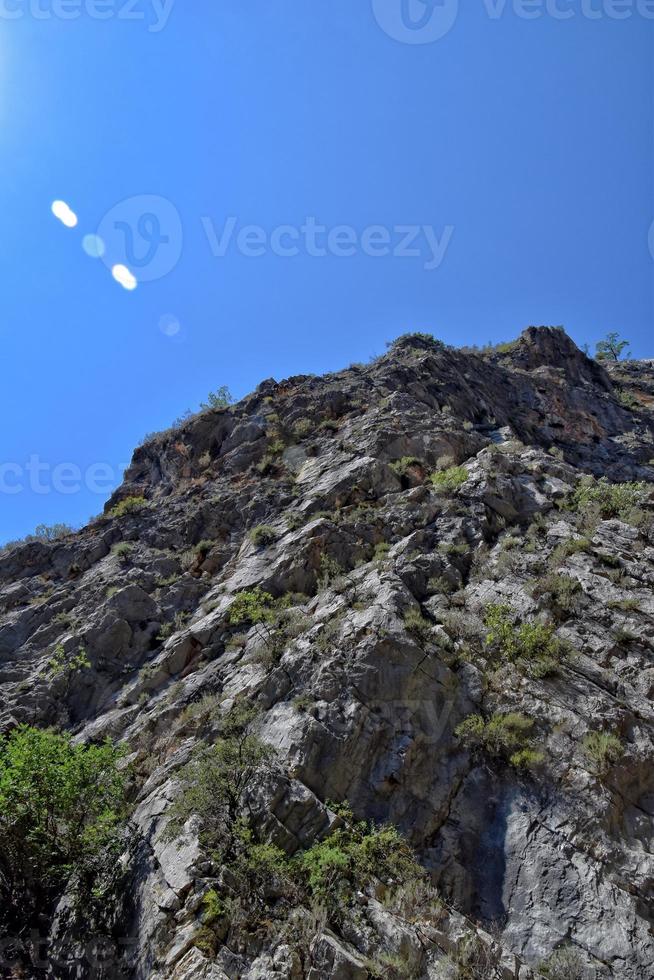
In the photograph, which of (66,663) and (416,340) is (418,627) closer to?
(66,663)

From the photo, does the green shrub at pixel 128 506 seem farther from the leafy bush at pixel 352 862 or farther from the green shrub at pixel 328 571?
the leafy bush at pixel 352 862

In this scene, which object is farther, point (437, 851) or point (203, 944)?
point (437, 851)

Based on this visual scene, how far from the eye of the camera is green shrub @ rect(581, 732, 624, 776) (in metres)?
8.75

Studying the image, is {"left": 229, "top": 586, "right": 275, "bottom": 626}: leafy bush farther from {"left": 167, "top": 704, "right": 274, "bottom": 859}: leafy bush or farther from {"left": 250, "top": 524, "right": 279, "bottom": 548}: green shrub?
{"left": 167, "top": 704, "right": 274, "bottom": 859}: leafy bush

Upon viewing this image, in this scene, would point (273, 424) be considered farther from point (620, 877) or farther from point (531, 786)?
point (620, 877)

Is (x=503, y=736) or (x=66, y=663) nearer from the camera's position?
(x=503, y=736)

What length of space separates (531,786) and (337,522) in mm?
9078

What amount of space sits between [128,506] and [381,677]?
15327 mm

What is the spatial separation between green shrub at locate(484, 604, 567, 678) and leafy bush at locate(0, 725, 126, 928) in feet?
24.8

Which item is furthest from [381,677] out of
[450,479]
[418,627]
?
[450,479]

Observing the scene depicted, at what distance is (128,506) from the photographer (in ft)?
75.0

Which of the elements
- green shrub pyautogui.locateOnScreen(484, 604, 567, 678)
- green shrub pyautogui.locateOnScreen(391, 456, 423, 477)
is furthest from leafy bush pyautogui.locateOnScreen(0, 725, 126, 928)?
green shrub pyautogui.locateOnScreen(391, 456, 423, 477)

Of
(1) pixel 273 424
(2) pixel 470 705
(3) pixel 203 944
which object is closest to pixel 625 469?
(1) pixel 273 424

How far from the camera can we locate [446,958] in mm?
6930
